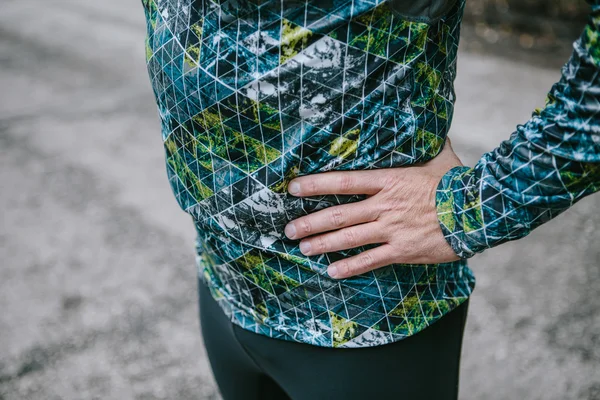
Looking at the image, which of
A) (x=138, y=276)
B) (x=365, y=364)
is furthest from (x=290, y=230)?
(x=138, y=276)

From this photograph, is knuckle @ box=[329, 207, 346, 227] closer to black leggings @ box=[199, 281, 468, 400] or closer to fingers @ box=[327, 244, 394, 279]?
fingers @ box=[327, 244, 394, 279]

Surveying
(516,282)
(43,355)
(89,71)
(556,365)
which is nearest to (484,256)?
(516,282)

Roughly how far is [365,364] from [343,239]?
218mm

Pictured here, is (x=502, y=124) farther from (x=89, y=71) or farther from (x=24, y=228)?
(x=89, y=71)

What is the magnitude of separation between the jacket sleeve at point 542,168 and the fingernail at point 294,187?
228mm

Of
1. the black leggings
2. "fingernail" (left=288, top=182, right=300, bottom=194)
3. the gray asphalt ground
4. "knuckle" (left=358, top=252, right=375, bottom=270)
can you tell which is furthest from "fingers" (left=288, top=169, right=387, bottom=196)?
the gray asphalt ground

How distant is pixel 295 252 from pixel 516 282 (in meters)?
2.13

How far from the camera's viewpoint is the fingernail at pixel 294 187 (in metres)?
0.84

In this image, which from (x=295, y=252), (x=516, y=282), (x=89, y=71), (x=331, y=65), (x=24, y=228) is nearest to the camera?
(x=331, y=65)

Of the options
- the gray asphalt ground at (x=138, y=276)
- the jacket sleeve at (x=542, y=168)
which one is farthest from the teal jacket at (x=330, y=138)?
the gray asphalt ground at (x=138, y=276)

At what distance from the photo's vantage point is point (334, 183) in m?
0.84

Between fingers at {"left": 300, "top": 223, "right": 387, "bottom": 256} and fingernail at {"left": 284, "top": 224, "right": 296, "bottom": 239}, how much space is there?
24 mm

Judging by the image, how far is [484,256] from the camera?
288cm

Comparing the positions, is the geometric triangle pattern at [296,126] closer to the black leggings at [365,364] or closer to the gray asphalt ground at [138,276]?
the black leggings at [365,364]
